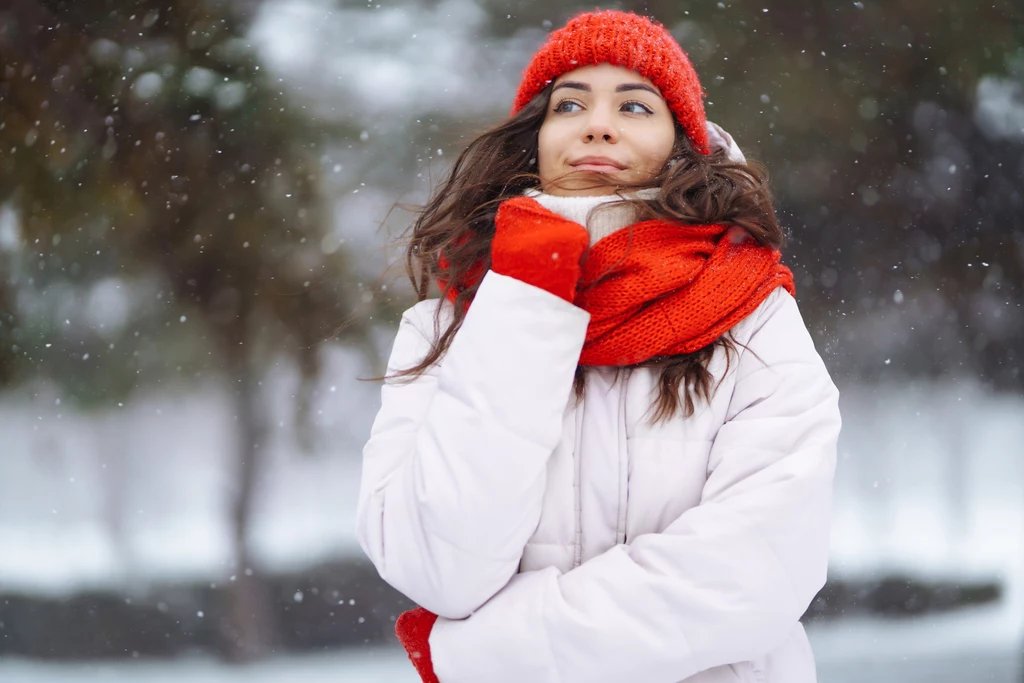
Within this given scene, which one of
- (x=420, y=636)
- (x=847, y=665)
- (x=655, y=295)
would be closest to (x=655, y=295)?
(x=655, y=295)

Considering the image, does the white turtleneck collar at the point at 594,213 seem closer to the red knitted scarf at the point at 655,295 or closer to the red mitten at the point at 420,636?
the red knitted scarf at the point at 655,295

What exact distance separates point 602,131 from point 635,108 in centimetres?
9

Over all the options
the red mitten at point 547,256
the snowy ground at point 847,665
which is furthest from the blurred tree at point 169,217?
the red mitten at point 547,256

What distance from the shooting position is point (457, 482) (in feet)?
2.87

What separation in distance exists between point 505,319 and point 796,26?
6.56 feet

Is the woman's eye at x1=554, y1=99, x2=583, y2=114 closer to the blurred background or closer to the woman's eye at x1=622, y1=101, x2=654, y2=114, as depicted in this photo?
the woman's eye at x1=622, y1=101, x2=654, y2=114

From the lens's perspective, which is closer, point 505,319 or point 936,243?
point 505,319

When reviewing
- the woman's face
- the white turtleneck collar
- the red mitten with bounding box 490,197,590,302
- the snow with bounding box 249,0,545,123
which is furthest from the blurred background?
the red mitten with bounding box 490,197,590,302

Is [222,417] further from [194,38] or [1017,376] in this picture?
[1017,376]

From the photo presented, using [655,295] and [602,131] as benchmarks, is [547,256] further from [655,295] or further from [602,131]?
[602,131]

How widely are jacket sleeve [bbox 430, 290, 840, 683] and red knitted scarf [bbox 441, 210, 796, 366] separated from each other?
127mm

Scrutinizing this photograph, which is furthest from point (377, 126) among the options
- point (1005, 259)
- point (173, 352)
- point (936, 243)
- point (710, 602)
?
point (710, 602)

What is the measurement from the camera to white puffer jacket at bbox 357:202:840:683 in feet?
2.86

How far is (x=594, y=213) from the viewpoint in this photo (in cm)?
104
